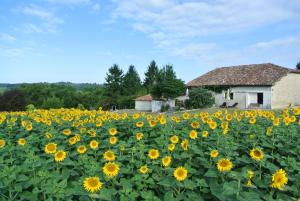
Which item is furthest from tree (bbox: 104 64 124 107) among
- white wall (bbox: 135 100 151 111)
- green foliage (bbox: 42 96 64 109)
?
white wall (bbox: 135 100 151 111)

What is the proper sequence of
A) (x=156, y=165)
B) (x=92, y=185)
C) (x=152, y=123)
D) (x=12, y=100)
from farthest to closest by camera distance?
(x=12, y=100) < (x=152, y=123) < (x=156, y=165) < (x=92, y=185)

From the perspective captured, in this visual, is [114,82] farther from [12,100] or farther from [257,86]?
[257,86]

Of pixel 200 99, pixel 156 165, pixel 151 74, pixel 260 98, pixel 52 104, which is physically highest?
pixel 151 74

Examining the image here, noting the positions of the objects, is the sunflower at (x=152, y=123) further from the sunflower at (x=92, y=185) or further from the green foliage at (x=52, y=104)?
the green foliage at (x=52, y=104)

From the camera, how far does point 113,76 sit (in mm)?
71312

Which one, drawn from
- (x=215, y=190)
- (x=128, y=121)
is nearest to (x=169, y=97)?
(x=128, y=121)

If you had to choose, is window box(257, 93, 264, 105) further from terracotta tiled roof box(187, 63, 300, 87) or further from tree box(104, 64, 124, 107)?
tree box(104, 64, 124, 107)

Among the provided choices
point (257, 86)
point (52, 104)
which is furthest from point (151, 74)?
point (257, 86)

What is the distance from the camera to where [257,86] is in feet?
107

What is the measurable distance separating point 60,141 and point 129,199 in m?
2.08

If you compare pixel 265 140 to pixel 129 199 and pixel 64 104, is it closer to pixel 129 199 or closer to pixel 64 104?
pixel 129 199

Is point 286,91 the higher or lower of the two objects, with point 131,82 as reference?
lower

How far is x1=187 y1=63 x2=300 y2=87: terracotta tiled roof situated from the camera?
3262 cm

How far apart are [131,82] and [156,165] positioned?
6816 centimetres
